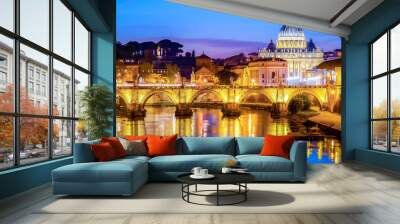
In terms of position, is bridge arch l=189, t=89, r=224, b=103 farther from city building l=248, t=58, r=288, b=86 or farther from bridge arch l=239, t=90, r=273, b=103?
city building l=248, t=58, r=288, b=86

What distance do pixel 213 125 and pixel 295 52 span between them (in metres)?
3.04

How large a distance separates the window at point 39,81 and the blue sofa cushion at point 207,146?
2.12 meters

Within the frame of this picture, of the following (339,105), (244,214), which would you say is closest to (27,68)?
(244,214)

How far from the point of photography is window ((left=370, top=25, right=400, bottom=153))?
812 centimetres

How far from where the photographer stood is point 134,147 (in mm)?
6547

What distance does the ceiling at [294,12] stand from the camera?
8.52 meters

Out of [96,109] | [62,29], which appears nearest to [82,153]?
[96,109]

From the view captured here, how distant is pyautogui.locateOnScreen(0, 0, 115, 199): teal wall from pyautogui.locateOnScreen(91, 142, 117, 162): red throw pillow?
854 mm

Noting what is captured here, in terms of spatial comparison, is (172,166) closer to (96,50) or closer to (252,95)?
(96,50)

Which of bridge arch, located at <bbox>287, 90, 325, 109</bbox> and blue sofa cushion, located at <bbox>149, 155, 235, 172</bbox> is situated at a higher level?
bridge arch, located at <bbox>287, 90, 325, 109</bbox>

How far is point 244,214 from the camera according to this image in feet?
13.1

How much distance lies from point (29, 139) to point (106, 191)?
5.24ft

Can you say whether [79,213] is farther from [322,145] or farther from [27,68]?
[322,145]

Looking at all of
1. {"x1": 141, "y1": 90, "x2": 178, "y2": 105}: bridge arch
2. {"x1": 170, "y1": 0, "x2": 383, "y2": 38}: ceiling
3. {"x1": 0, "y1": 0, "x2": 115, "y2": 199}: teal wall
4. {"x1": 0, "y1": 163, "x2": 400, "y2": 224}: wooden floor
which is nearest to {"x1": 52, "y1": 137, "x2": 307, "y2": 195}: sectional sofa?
{"x1": 0, "y1": 163, "x2": 400, "y2": 224}: wooden floor
